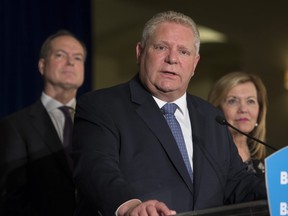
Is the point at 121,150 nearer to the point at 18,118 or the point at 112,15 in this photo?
the point at 18,118

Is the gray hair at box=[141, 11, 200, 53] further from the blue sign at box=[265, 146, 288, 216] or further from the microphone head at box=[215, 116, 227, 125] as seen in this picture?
the blue sign at box=[265, 146, 288, 216]

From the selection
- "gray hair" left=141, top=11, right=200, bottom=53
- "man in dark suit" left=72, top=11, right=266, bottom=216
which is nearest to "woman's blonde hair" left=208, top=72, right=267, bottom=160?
"man in dark suit" left=72, top=11, right=266, bottom=216

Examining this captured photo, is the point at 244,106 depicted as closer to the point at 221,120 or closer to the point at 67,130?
the point at 67,130

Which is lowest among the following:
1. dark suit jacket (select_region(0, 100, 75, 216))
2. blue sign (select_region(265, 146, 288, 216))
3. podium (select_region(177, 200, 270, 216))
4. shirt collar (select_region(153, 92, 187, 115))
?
dark suit jacket (select_region(0, 100, 75, 216))

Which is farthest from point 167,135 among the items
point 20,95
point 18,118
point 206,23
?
point 206,23

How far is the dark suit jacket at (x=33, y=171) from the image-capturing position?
8.42 ft

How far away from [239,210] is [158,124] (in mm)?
510

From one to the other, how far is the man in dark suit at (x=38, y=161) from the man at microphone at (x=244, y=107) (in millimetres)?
761

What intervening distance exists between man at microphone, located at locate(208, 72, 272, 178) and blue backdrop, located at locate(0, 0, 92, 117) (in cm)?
151

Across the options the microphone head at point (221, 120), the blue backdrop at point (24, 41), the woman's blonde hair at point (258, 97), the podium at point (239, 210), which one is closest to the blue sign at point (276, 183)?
the podium at point (239, 210)

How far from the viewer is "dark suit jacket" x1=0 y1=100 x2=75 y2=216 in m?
2.57

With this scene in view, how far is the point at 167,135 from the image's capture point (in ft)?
5.88

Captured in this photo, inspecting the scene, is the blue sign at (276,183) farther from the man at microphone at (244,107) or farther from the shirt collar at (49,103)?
the shirt collar at (49,103)

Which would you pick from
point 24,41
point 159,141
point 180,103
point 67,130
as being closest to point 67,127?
point 67,130
